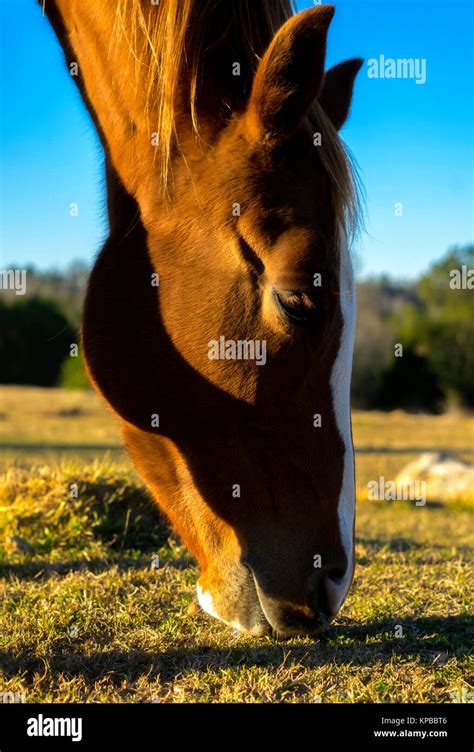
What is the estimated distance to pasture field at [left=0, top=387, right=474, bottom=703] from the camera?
96.5 inches

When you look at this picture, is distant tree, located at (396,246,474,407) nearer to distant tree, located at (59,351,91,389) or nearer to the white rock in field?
distant tree, located at (59,351,91,389)

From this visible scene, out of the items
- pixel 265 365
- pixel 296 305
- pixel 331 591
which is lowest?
pixel 331 591

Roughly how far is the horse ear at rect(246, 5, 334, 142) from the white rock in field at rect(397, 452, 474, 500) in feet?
28.3

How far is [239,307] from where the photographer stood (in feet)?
7.52

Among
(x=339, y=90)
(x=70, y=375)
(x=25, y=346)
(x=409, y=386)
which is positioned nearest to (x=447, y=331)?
(x=409, y=386)

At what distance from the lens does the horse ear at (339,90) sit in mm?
2871

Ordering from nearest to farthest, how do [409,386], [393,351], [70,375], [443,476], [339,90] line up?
[339,90] < [443,476] < [393,351] < [70,375] < [409,386]

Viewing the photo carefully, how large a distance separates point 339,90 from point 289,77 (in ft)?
2.57

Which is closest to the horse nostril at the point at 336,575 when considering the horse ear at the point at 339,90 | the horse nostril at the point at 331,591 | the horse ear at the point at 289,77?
the horse nostril at the point at 331,591

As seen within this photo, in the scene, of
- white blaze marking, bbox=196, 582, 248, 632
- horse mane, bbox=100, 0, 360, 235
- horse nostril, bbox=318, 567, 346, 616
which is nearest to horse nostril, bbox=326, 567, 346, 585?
horse nostril, bbox=318, 567, 346, 616

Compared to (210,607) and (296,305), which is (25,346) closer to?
(210,607)

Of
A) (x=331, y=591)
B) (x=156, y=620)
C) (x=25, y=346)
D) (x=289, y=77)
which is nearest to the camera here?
(x=289, y=77)
